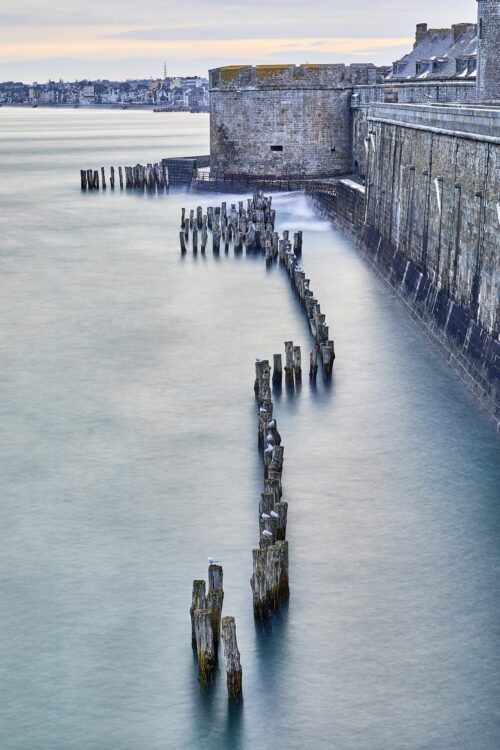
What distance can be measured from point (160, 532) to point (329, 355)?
731 cm

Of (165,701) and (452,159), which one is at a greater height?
(452,159)

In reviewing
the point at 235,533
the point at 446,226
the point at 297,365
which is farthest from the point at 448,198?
the point at 235,533

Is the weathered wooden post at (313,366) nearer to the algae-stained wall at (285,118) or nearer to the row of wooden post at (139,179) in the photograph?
the algae-stained wall at (285,118)

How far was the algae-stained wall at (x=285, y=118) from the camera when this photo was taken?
152ft

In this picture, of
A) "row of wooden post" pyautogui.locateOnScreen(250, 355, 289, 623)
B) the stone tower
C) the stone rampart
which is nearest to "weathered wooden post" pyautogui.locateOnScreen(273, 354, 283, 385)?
the stone rampart

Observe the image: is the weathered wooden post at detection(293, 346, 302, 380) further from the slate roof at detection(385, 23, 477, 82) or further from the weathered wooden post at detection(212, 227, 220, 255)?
the slate roof at detection(385, 23, 477, 82)

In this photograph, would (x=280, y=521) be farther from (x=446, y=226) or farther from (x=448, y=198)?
(x=448, y=198)

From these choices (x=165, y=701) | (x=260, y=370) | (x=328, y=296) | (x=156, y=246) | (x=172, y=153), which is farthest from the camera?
(x=172, y=153)

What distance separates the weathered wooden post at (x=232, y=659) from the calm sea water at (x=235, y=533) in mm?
161

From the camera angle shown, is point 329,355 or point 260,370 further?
point 329,355

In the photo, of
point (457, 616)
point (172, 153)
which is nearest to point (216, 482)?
point (457, 616)

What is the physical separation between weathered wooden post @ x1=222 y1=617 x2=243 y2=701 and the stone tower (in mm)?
30084

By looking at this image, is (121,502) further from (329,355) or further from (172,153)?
(172,153)

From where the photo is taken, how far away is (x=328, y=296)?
90.9 ft
